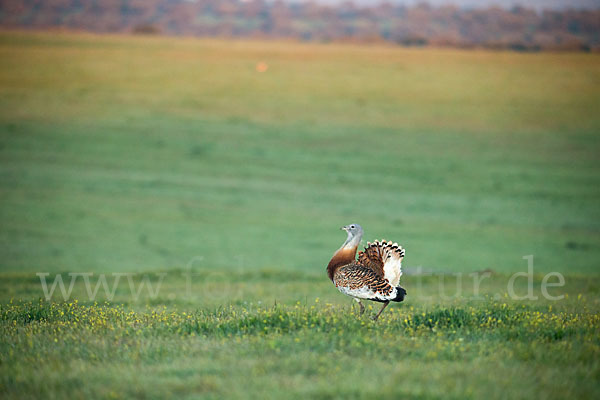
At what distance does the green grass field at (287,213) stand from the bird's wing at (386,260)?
775 millimetres

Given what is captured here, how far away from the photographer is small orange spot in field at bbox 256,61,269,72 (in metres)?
68.2

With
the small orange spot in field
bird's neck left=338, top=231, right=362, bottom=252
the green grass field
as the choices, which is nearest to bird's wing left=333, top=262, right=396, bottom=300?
bird's neck left=338, top=231, right=362, bottom=252

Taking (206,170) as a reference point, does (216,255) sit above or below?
below

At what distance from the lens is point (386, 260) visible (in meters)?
9.18

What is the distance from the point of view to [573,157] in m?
51.3

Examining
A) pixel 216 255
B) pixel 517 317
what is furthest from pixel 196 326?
pixel 216 255

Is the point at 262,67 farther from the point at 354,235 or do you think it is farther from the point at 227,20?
the point at 354,235

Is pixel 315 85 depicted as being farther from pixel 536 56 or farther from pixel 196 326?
pixel 196 326

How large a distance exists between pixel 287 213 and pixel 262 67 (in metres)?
34.7

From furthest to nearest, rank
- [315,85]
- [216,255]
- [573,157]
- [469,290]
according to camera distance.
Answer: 1. [315,85]
2. [573,157]
3. [216,255]
4. [469,290]

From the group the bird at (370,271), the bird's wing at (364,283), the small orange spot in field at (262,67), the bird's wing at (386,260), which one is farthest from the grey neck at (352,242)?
the small orange spot in field at (262,67)

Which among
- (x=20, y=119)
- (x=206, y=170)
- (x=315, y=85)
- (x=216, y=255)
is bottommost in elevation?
(x=216, y=255)

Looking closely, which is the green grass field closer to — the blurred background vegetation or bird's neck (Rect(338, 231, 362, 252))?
the blurred background vegetation

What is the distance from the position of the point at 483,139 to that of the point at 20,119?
4154cm
